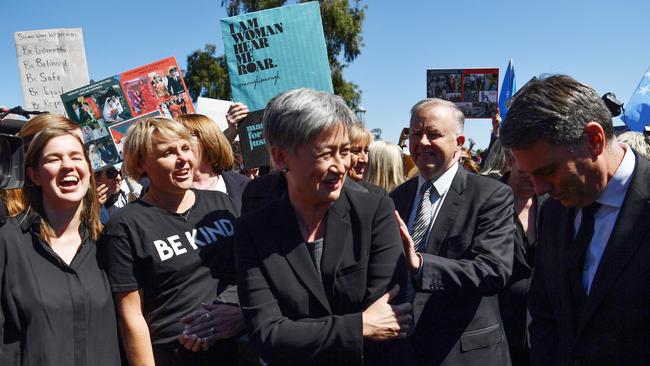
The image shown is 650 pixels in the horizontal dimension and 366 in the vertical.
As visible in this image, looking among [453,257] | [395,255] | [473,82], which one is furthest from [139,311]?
[473,82]

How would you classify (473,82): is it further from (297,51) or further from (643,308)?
(643,308)

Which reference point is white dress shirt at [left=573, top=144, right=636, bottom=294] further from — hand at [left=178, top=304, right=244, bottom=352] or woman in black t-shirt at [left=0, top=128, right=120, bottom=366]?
woman in black t-shirt at [left=0, top=128, right=120, bottom=366]

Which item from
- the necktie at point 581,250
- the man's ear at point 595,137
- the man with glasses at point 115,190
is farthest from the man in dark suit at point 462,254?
the man with glasses at point 115,190

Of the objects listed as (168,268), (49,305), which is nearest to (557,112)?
(168,268)

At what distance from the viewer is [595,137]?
6.40 ft

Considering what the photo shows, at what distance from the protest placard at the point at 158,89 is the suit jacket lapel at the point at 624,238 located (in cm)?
401

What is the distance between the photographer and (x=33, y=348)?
2443 mm

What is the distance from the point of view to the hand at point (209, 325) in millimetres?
2557

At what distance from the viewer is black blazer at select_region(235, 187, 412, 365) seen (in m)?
1.97

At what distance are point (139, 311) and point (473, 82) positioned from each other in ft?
19.6

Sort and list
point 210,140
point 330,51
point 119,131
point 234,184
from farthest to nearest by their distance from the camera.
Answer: point 330,51 → point 119,131 → point 234,184 → point 210,140

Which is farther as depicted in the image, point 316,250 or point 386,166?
point 386,166

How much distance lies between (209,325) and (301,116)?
1072mm

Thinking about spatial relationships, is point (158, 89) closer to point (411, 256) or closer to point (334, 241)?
point (411, 256)
